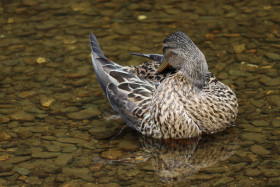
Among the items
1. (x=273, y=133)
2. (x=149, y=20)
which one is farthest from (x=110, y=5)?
(x=273, y=133)

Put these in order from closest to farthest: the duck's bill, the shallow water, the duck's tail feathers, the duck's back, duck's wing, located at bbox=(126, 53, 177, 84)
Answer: the shallow water < the duck's back < the duck's bill < duck's wing, located at bbox=(126, 53, 177, 84) < the duck's tail feathers

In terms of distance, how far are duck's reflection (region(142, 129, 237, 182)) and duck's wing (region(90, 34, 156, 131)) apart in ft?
1.13

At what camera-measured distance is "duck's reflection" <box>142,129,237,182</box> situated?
611 cm

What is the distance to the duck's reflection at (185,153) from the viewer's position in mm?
6110

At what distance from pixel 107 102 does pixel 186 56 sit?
1566 mm

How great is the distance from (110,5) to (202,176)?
526 cm

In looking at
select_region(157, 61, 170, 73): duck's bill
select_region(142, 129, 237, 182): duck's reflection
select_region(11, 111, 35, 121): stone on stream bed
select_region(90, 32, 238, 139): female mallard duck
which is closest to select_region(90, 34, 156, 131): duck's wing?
select_region(90, 32, 238, 139): female mallard duck

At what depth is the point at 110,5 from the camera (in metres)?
10.4

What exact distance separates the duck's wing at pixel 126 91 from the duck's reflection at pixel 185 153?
344 millimetres

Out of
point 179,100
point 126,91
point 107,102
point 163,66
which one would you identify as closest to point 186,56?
point 163,66

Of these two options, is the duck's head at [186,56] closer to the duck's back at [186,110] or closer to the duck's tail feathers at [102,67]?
the duck's back at [186,110]

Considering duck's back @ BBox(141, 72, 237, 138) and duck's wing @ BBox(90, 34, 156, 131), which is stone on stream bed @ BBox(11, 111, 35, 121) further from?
duck's back @ BBox(141, 72, 237, 138)

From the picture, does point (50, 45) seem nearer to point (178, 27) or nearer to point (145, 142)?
point (178, 27)

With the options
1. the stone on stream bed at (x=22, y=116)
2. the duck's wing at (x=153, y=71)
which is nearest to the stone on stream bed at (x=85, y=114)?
the stone on stream bed at (x=22, y=116)
